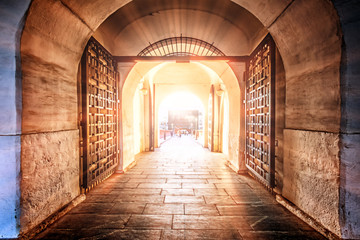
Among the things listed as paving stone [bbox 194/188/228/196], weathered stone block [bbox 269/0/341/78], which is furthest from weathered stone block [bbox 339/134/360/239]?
paving stone [bbox 194/188/228/196]

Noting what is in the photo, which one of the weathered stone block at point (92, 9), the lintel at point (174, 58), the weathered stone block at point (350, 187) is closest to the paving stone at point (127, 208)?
the weathered stone block at point (350, 187)

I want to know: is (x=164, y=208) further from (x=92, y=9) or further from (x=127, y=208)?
(x=92, y=9)

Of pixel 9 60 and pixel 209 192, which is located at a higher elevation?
pixel 9 60

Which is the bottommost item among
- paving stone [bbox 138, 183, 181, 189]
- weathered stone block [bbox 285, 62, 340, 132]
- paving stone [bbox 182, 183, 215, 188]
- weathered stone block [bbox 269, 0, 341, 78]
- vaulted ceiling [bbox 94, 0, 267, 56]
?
paving stone [bbox 182, 183, 215, 188]

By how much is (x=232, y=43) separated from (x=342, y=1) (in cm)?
354

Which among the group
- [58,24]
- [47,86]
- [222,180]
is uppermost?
[58,24]

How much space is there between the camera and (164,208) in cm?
316

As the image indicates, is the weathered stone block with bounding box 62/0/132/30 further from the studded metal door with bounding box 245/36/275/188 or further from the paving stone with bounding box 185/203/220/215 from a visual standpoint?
the paving stone with bounding box 185/203/220/215

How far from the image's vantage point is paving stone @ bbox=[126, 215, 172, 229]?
8.57 ft

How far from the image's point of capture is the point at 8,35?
2129mm

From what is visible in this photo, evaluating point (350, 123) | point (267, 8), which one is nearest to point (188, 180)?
point (350, 123)

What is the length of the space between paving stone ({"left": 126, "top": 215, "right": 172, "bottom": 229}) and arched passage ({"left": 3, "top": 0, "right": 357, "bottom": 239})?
4.40 feet

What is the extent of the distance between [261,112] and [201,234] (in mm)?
3157

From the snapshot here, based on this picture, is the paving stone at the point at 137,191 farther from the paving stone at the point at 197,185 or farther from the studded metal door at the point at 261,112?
the studded metal door at the point at 261,112
